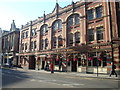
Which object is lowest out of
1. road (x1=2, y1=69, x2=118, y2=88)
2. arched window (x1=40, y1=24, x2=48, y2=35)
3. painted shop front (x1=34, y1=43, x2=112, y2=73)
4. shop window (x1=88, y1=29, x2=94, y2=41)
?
road (x1=2, y1=69, x2=118, y2=88)

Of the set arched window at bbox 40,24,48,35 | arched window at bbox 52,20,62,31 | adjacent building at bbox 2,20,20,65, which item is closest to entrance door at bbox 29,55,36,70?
arched window at bbox 40,24,48,35

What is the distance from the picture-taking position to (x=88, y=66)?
21.8 metres

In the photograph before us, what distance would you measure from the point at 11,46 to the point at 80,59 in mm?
29057

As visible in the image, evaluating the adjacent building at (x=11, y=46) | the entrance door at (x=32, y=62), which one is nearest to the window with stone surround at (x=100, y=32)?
the entrance door at (x=32, y=62)

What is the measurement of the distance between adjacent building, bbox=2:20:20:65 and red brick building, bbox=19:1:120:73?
996cm

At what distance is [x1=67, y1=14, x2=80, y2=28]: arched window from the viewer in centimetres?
2488

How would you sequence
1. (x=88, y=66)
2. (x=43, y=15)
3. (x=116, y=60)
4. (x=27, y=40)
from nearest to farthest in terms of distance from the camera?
(x=116, y=60) < (x=88, y=66) < (x=43, y=15) < (x=27, y=40)

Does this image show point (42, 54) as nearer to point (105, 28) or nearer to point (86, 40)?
point (86, 40)

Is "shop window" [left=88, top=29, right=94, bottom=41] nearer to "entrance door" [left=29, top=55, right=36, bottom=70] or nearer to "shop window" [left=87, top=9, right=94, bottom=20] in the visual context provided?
"shop window" [left=87, top=9, right=94, bottom=20]

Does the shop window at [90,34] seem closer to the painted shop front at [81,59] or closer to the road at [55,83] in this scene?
the painted shop front at [81,59]

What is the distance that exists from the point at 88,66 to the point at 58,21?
11614mm

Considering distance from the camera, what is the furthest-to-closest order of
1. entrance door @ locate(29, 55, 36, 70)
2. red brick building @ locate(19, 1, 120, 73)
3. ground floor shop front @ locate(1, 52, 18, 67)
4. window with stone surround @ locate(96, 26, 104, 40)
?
ground floor shop front @ locate(1, 52, 18, 67), entrance door @ locate(29, 55, 36, 70), window with stone surround @ locate(96, 26, 104, 40), red brick building @ locate(19, 1, 120, 73)

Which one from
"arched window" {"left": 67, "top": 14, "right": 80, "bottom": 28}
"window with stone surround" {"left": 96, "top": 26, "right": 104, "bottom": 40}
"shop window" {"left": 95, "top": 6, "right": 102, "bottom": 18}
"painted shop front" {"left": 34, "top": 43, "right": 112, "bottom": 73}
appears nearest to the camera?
"painted shop front" {"left": 34, "top": 43, "right": 112, "bottom": 73}

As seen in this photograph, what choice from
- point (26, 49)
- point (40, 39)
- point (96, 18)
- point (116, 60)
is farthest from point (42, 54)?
point (116, 60)
